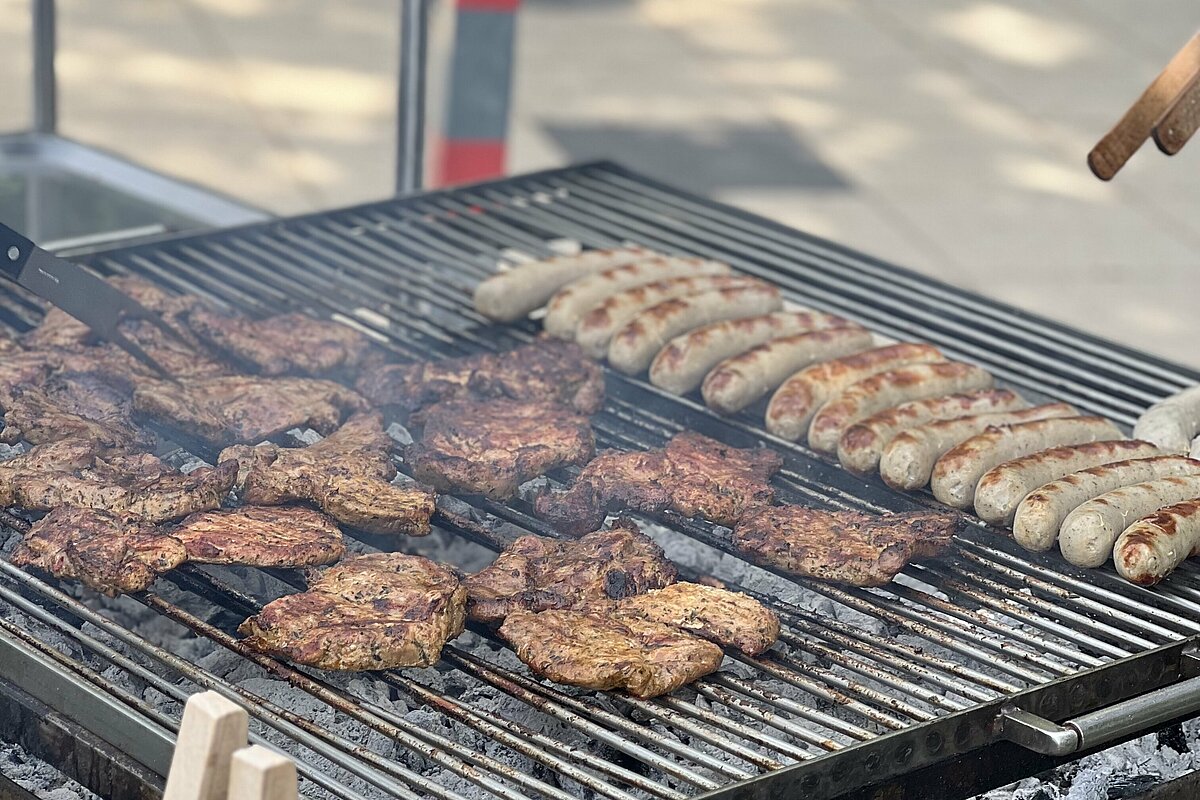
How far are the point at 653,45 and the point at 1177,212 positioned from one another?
4.12 metres

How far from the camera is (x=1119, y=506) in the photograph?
11.8 ft

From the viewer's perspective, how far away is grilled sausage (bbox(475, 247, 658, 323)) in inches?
185

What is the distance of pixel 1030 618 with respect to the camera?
333 cm

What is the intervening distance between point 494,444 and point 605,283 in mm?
1022

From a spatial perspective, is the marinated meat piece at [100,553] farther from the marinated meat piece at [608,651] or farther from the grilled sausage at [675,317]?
the grilled sausage at [675,317]

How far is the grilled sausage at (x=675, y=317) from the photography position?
14.5 ft

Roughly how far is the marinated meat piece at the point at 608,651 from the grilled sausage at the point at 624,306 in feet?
4.63

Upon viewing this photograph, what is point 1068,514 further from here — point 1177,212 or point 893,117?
point 893,117

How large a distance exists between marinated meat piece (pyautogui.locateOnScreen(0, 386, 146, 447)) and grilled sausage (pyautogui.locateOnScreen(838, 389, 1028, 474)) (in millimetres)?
1628

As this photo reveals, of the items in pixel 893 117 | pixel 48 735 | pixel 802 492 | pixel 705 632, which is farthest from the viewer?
pixel 893 117

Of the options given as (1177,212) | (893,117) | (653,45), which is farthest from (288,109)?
(1177,212)

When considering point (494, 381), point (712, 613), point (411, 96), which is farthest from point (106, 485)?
point (411, 96)

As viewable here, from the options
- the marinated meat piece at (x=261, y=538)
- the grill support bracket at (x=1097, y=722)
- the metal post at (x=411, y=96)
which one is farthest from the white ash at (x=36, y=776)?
the metal post at (x=411, y=96)

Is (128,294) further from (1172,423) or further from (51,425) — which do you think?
(1172,423)
